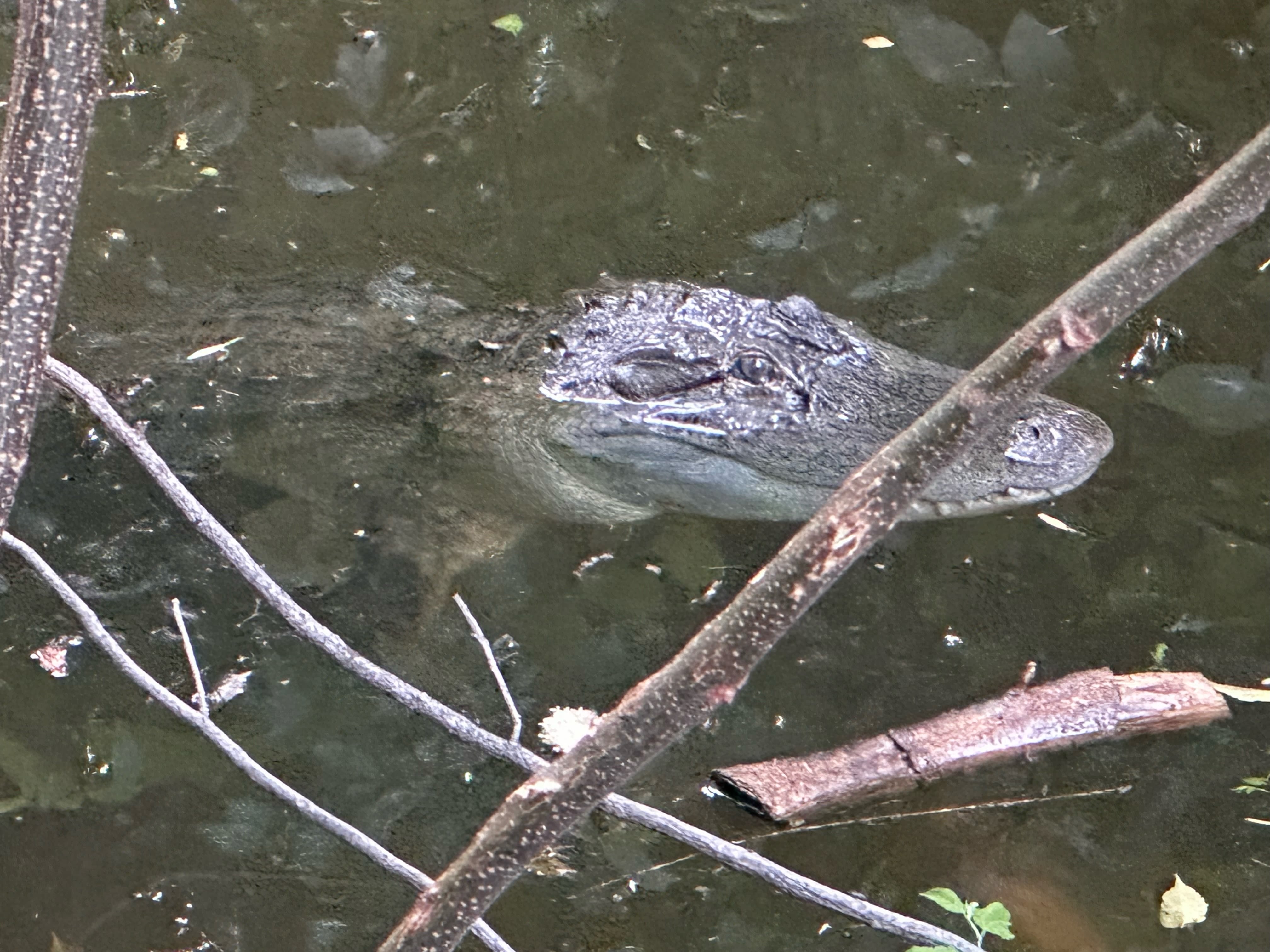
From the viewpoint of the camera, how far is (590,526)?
2.96 metres

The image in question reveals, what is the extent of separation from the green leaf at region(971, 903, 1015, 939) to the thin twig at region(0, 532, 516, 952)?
3.22ft

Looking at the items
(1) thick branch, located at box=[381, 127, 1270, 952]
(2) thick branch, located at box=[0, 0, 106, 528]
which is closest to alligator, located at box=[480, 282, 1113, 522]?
(1) thick branch, located at box=[381, 127, 1270, 952]

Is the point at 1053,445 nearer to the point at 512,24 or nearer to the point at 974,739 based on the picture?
the point at 974,739

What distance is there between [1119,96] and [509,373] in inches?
82.1

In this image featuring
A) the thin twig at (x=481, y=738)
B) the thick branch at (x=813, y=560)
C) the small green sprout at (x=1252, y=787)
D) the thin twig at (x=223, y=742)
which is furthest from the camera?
the small green sprout at (x=1252, y=787)

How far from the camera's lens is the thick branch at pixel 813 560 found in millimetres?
1406

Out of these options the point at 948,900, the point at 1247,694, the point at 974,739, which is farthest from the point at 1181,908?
the point at 948,900

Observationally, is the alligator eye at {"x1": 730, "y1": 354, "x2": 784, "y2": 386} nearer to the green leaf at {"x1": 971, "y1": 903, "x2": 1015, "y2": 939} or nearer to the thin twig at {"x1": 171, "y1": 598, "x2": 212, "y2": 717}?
the green leaf at {"x1": 971, "y1": 903, "x2": 1015, "y2": 939}

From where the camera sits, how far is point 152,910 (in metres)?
2.73

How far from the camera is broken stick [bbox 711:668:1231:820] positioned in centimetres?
272

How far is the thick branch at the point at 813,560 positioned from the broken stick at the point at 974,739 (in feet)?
4.55

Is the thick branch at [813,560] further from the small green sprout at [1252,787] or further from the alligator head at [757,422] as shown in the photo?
the small green sprout at [1252,787]

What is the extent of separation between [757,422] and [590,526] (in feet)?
1.81

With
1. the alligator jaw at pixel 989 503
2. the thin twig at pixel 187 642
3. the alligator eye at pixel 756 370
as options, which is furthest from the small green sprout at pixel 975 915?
the thin twig at pixel 187 642
